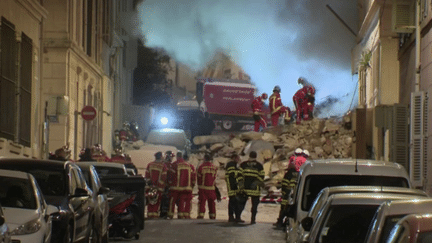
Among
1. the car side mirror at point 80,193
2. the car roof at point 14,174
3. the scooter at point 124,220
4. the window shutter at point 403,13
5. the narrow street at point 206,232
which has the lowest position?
the narrow street at point 206,232

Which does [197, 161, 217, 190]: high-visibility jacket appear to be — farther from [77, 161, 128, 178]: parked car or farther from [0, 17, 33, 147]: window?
[77, 161, 128, 178]: parked car

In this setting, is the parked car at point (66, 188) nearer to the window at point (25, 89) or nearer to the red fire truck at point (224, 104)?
the window at point (25, 89)

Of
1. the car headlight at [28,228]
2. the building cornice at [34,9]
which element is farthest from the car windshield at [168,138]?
the car headlight at [28,228]

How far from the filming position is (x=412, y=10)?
91.0 ft

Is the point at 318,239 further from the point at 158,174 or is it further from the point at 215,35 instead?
the point at 215,35

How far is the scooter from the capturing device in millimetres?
19969

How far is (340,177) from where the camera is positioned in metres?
14.5

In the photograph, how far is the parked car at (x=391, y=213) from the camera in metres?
7.97

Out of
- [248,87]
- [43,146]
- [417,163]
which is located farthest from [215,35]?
[417,163]

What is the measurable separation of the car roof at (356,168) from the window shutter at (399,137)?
13.4 meters

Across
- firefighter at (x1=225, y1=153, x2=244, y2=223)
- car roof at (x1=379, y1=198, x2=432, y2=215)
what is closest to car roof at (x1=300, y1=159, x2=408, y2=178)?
car roof at (x1=379, y1=198, x2=432, y2=215)

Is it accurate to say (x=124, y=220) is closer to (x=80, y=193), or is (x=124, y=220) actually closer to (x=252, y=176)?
(x=252, y=176)

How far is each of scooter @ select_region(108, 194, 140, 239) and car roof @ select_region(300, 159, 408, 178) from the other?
6.06 metres

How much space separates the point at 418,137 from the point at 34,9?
34.2 ft
